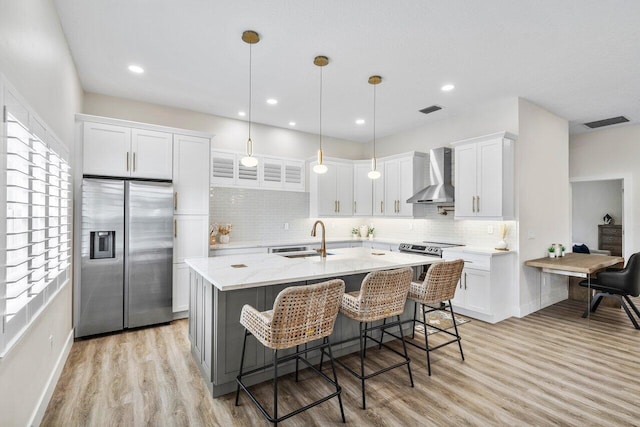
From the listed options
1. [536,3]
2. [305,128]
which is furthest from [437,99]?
[305,128]

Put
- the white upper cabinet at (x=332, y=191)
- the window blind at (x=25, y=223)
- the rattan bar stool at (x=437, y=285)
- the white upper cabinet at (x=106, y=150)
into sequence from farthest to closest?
1. the white upper cabinet at (x=332, y=191)
2. the white upper cabinet at (x=106, y=150)
3. the rattan bar stool at (x=437, y=285)
4. the window blind at (x=25, y=223)

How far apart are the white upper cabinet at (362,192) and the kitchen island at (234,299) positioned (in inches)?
125

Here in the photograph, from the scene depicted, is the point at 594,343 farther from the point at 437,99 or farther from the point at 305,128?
the point at 305,128

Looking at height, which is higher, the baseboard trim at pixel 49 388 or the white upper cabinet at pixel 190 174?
the white upper cabinet at pixel 190 174

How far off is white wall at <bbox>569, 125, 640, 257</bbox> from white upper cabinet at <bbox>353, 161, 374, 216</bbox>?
389 cm

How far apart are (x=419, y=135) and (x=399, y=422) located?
4701 mm

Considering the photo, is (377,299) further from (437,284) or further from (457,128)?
(457,128)

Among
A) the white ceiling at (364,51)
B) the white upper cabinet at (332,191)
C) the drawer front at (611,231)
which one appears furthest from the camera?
the drawer front at (611,231)

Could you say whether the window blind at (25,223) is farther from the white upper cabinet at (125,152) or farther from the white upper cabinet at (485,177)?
the white upper cabinet at (485,177)

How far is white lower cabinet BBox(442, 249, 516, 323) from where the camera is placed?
4.10 meters

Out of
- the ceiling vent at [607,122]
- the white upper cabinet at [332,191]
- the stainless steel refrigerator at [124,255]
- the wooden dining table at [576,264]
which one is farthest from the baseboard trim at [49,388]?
the ceiling vent at [607,122]

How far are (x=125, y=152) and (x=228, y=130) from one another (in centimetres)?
173

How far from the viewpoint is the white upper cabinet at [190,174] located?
420cm

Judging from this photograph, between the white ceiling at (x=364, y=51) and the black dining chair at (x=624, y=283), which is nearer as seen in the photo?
the white ceiling at (x=364, y=51)
